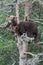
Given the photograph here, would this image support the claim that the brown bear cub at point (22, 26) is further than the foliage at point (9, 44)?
No

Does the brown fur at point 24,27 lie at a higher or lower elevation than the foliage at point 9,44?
higher

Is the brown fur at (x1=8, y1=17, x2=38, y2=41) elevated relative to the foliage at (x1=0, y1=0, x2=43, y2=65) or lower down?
elevated

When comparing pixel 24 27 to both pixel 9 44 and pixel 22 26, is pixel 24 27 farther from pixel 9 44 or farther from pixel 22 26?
pixel 9 44

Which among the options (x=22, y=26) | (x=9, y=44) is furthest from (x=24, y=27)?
(x=9, y=44)

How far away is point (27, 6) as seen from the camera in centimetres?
476

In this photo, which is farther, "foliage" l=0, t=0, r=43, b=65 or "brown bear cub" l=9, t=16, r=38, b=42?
"foliage" l=0, t=0, r=43, b=65

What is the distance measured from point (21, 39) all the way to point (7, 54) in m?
1.94

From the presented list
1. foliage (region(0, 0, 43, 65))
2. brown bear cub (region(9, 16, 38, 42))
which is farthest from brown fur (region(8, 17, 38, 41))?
foliage (region(0, 0, 43, 65))

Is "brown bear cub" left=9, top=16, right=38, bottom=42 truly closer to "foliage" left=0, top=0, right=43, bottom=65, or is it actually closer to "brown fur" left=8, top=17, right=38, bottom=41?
"brown fur" left=8, top=17, right=38, bottom=41

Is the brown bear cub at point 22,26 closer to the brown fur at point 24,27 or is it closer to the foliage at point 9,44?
the brown fur at point 24,27

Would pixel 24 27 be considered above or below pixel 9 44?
above

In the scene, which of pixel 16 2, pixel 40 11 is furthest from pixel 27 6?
pixel 40 11

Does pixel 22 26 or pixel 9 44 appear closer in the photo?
pixel 22 26

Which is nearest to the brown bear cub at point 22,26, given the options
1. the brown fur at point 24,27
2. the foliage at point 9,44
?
the brown fur at point 24,27
